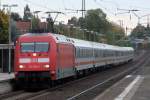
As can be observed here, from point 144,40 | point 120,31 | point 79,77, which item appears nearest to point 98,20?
point 120,31

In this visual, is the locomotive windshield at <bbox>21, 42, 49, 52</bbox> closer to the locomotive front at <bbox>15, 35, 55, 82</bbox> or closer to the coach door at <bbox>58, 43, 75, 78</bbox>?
the locomotive front at <bbox>15, 35, 55, 82</bbox>

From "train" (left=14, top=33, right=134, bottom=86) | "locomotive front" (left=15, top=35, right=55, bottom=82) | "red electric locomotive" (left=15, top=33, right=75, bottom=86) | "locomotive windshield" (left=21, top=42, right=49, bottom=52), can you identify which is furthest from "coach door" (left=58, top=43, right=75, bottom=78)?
"locomotive front" (left=15, top=35, right=55, bottom=82)

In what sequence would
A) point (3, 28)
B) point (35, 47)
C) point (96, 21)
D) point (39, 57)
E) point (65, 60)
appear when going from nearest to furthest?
1. point (39, 57)
2. point (35, 47)
3. point (65, 60)
4. point (3, 28)
5. point (96, 21)

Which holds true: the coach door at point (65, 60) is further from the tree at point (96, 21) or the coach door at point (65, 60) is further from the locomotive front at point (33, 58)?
the tree at point (96, 21)

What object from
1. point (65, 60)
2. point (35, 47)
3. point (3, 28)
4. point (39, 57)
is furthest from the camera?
point (3, 28)

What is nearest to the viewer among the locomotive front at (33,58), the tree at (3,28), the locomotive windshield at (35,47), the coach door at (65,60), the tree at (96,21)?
the locomotive front at (33,58)

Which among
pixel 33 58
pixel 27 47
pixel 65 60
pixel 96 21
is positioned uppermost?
pixel 96 21

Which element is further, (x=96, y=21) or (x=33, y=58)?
(x=96, y=21)

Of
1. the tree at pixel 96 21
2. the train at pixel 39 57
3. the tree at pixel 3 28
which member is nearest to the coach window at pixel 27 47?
the train at pixel 39 57

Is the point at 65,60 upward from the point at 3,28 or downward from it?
downward

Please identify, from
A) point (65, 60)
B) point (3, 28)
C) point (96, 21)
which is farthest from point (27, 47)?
point (96, 21)

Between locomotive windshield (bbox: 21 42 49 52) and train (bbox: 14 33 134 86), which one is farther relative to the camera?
locomotive windshield (bbox: 21 42 49 52)

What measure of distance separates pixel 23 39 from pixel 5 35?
4801 cm

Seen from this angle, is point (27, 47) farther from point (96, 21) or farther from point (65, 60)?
point (96, 21)
